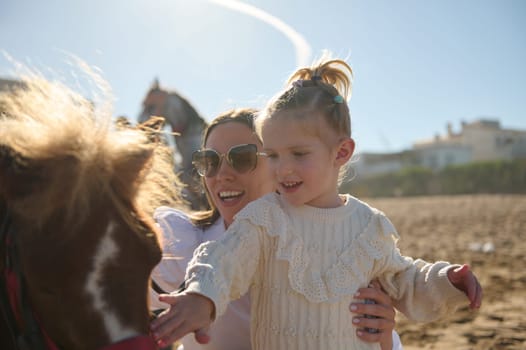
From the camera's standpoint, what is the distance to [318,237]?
2182 mm

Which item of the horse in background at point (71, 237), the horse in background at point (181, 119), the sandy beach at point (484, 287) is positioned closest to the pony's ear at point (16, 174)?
the horse in background at point (71, 237)

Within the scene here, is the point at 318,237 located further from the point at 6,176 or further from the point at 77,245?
the point at 6,176

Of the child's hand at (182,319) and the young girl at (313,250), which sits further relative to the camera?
the young girl at (313,250)

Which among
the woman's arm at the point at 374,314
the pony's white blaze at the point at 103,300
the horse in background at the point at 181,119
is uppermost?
the horse in background at the point at 181,119

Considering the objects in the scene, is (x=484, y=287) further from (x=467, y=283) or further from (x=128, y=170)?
(x=128, y=170)

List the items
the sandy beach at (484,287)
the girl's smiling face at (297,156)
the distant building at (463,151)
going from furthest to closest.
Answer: the distant building at (463,151) → the sandy beach at (484,287) → the girl's smiling face at (297,156)

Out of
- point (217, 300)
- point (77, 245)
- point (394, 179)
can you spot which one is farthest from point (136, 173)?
point (394, 179)

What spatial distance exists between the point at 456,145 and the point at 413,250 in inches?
2521

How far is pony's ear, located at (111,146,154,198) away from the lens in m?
1.66

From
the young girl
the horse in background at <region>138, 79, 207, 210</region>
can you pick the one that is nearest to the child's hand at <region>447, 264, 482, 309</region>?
the young girl

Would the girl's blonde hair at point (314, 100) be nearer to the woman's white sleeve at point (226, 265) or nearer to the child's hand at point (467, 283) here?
the woman's white sleeve at point (226, 265)

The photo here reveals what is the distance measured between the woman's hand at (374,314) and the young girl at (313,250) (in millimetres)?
41

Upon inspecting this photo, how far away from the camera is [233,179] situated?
2.75m

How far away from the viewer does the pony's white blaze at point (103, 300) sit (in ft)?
4.65
